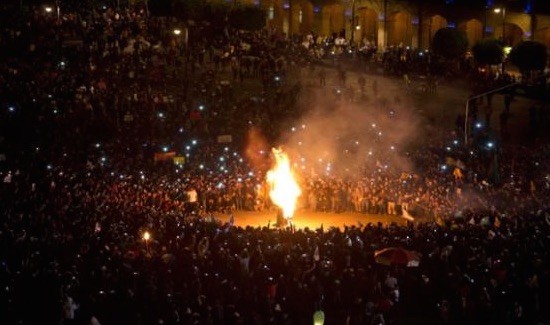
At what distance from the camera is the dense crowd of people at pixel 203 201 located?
746 inches

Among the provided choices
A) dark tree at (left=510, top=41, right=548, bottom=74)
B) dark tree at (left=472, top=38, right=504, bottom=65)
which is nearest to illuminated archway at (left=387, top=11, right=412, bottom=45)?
dark tree at (left=472, top=38, right=504, bottom=65)

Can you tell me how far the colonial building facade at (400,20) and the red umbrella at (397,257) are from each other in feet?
103

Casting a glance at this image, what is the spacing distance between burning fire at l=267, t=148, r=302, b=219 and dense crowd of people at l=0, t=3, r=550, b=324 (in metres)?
1.55

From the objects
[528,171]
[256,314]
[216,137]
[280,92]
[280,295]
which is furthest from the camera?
[280,92]

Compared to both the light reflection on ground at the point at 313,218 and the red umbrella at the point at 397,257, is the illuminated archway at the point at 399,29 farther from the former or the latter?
the red umbrella at the point at 397,257

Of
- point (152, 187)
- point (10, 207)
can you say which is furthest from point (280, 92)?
point (10, 207)

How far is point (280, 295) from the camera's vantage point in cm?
1934

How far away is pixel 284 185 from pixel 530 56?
15.8 m

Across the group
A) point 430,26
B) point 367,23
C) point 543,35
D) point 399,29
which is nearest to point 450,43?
point 543,35

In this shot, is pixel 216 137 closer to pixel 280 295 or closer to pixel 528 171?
pixel 528 171

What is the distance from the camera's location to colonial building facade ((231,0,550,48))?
49938mm

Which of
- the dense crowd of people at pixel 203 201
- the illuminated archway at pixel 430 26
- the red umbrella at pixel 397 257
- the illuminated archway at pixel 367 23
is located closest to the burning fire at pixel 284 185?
the dense crowd of people at pixel 203 201

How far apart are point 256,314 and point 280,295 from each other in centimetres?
176

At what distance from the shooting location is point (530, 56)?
126 feet
